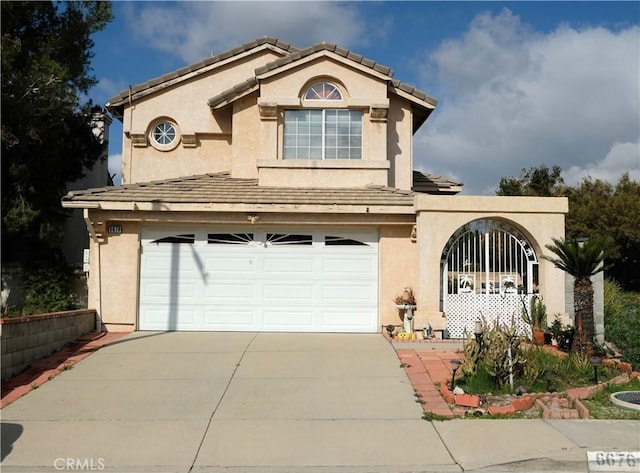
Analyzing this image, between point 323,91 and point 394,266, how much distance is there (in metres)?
4.71

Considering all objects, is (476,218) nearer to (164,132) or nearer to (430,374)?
(430,374)

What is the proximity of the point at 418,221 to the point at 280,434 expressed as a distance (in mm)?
6379

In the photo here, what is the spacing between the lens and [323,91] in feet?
47.8

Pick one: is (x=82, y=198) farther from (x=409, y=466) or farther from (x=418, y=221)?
(x=409, y=466)

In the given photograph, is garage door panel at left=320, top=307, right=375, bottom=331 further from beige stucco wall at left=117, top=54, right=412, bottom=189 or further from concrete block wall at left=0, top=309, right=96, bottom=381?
concrete block wall at left=0, top=309, right=96, bottom=381

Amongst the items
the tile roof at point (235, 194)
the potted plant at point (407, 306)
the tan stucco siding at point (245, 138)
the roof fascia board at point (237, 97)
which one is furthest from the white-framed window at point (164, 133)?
the potted plant at point (407, 306)

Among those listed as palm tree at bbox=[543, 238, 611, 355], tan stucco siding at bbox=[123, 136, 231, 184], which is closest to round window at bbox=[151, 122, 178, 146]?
tan stucco siding at bbox=[123, 136, 231, 184]

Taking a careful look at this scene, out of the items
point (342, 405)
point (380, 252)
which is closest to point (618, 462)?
point (342, 405)

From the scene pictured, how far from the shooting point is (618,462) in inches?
237

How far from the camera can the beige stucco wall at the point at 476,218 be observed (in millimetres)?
11969

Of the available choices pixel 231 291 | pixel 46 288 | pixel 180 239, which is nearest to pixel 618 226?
pixel 231 291

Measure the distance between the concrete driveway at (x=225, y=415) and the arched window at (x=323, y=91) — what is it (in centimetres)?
645

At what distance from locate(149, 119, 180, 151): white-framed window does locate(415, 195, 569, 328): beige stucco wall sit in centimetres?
759

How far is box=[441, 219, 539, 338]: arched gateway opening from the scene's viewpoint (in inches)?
478
